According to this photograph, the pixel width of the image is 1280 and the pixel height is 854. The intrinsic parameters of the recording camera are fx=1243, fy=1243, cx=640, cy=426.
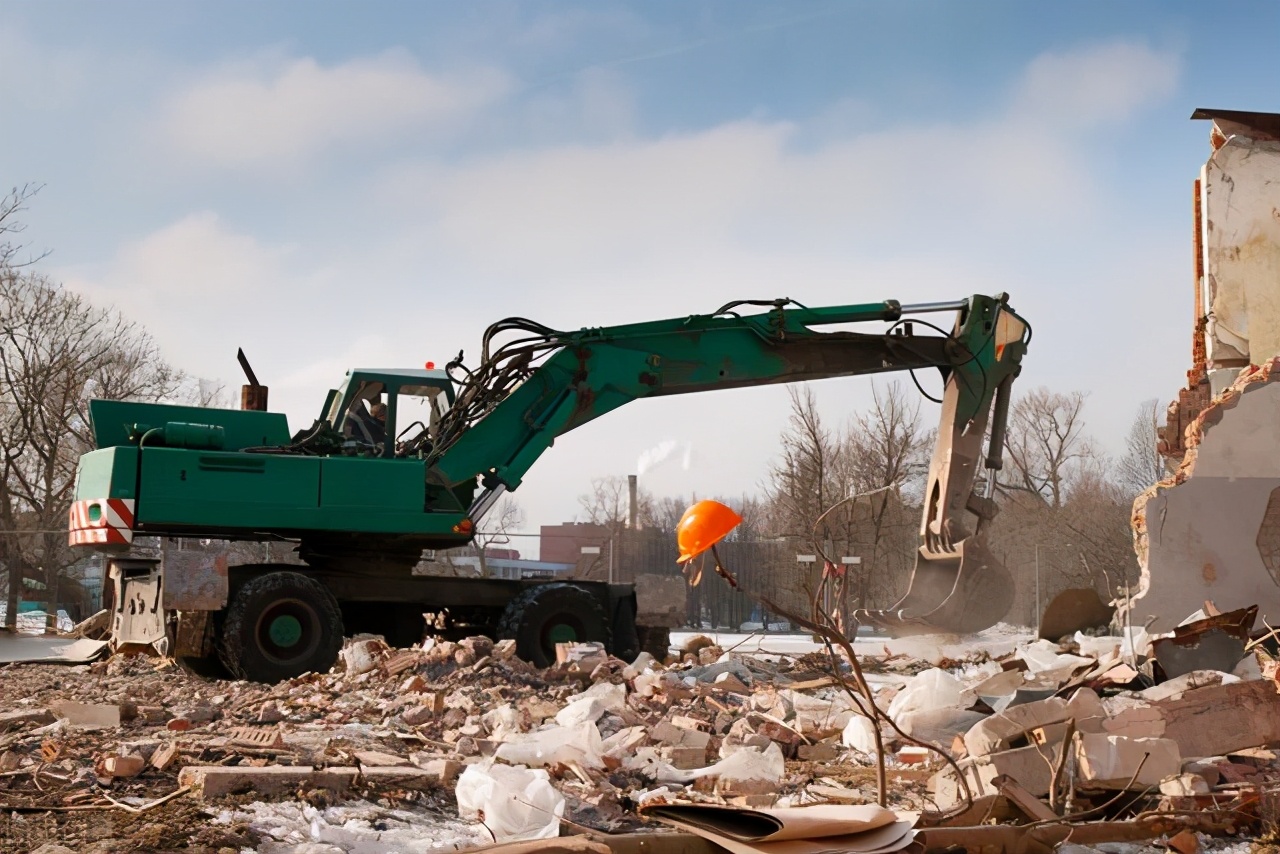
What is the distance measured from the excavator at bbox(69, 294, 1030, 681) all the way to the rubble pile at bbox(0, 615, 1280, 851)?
1.28 m

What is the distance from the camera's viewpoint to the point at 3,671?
473 inches

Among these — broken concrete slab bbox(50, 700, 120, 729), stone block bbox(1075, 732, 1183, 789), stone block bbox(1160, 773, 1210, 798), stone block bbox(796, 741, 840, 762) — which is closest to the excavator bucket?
stone block bbox(796, 741, 840, 762)

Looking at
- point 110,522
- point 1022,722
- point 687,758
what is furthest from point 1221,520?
point 110,522

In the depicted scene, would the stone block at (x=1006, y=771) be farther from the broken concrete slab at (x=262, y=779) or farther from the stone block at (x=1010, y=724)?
the broken concrete slab at (x=262, y=779)

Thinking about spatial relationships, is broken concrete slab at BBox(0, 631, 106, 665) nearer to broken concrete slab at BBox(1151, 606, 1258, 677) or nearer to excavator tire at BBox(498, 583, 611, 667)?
excavator tire at BBox(498, 583, 611, 667)

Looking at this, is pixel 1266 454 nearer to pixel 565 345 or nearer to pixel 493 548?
pixel 565 345

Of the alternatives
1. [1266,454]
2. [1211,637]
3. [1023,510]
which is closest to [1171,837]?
[1211,637]

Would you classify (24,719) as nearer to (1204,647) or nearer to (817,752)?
(817,752)

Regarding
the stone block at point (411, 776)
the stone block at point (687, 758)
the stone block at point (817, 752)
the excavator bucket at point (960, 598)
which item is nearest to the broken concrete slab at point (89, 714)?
the stone block at point (411, 776)

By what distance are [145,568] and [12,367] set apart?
637 inches

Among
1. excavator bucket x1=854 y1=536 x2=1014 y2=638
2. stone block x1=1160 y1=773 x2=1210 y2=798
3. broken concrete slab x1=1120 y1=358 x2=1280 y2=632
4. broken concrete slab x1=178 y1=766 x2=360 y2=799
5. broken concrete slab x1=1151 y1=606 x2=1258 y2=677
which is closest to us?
broken concrete slab x1=178 y1=766 x2=360 y2=799

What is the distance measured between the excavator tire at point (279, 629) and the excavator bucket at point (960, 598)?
5.21 metres

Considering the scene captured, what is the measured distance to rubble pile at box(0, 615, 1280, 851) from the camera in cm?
533

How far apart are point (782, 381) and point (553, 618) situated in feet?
11.3
